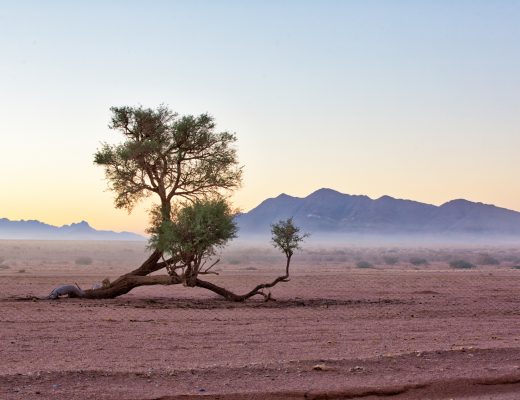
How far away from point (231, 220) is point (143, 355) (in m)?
17.1

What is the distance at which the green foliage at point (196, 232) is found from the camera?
109 feet

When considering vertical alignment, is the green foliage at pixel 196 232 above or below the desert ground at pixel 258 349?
above

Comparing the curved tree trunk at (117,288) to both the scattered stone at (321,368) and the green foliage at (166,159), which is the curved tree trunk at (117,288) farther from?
the scattered stone at (321,368)

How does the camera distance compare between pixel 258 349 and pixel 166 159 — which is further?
pixel 166 159

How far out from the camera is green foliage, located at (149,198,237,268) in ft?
Result: 109

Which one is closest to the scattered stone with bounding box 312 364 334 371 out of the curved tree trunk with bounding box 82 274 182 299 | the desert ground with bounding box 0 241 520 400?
the desert ground with bounding box 0 241 520 400

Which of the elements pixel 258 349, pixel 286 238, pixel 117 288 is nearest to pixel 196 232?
pixel 117 288

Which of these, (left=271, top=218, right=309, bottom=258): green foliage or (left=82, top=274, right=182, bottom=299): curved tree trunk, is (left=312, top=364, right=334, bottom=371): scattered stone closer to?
(left=82, top=274, right=182, bottom=299): curved tree trunk

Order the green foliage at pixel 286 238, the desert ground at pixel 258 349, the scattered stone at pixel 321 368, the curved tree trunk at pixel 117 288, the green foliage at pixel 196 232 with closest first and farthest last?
the desert ground at pixel 258 349 < the scattered stone at pixel 321 368 < the green foliage at pixel 196 232 < the curved tree trunk at pixel 117 288 < the green foliage at pixel 286 238

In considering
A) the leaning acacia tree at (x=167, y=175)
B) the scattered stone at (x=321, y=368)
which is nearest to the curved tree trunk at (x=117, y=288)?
the leaning acacia tree at (x=167, y=175)

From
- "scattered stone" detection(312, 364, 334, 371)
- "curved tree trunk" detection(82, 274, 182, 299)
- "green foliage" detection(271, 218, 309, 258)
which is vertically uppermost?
"green foliage" detection(271, 218, 309, 258)

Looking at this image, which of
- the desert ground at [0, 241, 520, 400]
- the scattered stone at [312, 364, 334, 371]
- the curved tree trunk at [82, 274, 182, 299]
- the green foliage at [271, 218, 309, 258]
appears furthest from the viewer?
the green foliage at [271, 218, 309, 258]

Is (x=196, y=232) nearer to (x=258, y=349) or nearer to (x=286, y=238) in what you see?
(x=286, y=238)

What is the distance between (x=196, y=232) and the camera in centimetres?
3297
